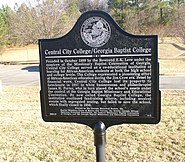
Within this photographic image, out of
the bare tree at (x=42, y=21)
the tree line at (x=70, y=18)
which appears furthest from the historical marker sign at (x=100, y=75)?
the bare tree at (x=42, y=21)

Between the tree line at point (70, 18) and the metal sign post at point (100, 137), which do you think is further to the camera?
the tree line at point (70, 18)

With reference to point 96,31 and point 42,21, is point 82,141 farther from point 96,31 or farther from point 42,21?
point 42,21

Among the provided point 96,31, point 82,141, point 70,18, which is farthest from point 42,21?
point 96,31

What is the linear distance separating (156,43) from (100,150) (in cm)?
135

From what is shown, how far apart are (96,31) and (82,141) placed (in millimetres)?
2590

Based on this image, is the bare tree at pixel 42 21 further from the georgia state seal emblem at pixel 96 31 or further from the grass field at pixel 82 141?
the georgia state seal emblem at pixel 96 31

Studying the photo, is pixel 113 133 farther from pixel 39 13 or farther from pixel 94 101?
pixel 39 13

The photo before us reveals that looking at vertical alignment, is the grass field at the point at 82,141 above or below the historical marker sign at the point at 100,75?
below

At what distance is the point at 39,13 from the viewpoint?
27.5m

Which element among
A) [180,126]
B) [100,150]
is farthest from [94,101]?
[180,126]

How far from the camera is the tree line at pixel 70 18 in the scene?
27.0 metres

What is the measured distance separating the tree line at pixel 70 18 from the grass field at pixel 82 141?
20251 millimetres

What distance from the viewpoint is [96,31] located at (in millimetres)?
3117

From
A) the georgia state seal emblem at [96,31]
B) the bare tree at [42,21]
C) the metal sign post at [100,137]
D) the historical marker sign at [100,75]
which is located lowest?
the metal sign post at [100,137]
